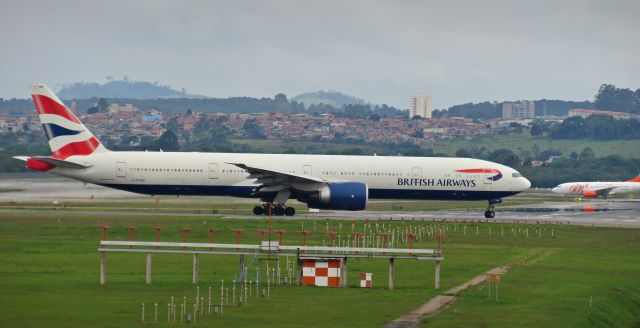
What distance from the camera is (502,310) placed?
107ft

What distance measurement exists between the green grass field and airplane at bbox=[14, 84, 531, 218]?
347 inches

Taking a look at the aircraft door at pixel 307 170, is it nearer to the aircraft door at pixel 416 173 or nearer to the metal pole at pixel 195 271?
the aircraft door at pixel 416 173

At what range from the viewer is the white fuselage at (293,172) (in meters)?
68.4

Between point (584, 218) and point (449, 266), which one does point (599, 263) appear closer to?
point (449, 266)

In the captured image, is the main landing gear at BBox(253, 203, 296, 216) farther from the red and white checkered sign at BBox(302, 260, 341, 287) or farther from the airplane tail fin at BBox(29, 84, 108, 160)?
the red and white checkered sign at BBox(302, 260, 341, 287)

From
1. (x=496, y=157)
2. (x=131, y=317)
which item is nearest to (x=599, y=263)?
(x=131, y=317)

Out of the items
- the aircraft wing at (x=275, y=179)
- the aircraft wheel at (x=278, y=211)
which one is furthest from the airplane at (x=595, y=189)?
the aircraft wheel at (x=278, y=211)

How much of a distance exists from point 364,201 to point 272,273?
89.1 feet

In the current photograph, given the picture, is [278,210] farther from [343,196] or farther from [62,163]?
[62,163]

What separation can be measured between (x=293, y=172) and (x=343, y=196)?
17.0ft

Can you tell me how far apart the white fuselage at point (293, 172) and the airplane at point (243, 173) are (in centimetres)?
6

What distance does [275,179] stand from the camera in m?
67.8

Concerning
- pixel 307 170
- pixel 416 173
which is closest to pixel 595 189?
pixel 416 173

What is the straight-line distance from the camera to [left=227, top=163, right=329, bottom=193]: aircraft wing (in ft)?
218
